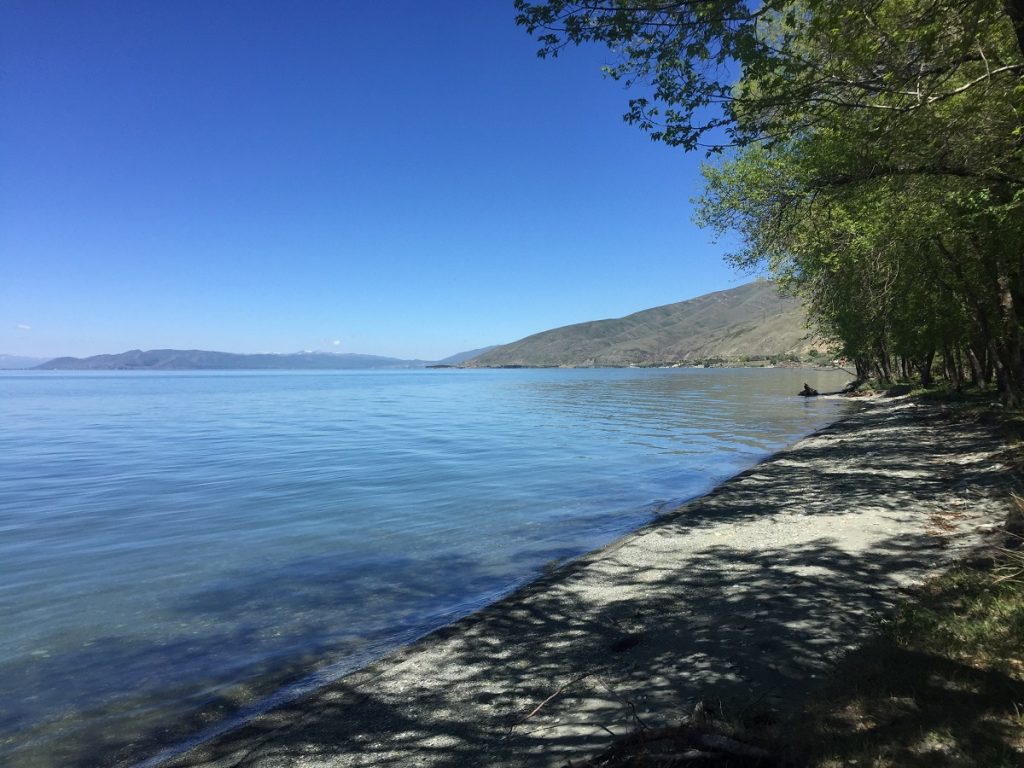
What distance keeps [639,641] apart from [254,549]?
A: 9.84 metres

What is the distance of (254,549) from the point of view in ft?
42.5

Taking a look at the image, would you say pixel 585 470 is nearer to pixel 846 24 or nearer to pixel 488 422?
pixel 846 24

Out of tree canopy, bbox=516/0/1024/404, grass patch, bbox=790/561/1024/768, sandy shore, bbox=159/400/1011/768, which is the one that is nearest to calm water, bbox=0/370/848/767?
sandy shore, bbox=159/400/1011/768

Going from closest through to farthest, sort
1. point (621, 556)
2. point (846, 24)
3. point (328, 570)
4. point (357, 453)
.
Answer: point (846, 24) < point (621, 556) < point (328, 570) < point (357, 453)

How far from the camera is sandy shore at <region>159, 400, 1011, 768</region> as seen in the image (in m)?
5.21

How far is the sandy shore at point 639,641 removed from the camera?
521 cm

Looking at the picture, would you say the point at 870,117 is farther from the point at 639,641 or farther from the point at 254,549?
the point at 254,549

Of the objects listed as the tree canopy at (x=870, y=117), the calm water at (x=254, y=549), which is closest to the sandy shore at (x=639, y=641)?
the calm water at (x=254, y=549)

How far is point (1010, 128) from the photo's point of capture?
9.89 meters

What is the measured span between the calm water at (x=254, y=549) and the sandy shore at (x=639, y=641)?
3.69 ft

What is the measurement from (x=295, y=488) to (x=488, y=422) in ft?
79.6

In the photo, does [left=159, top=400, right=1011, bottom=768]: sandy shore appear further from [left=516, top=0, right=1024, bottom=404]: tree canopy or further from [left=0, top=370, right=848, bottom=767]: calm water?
[left=516, top=0, right=1024, bottom=404]: tree canopy

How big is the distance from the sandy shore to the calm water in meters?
1.12

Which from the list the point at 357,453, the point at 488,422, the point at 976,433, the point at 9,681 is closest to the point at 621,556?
the point at 9,681
